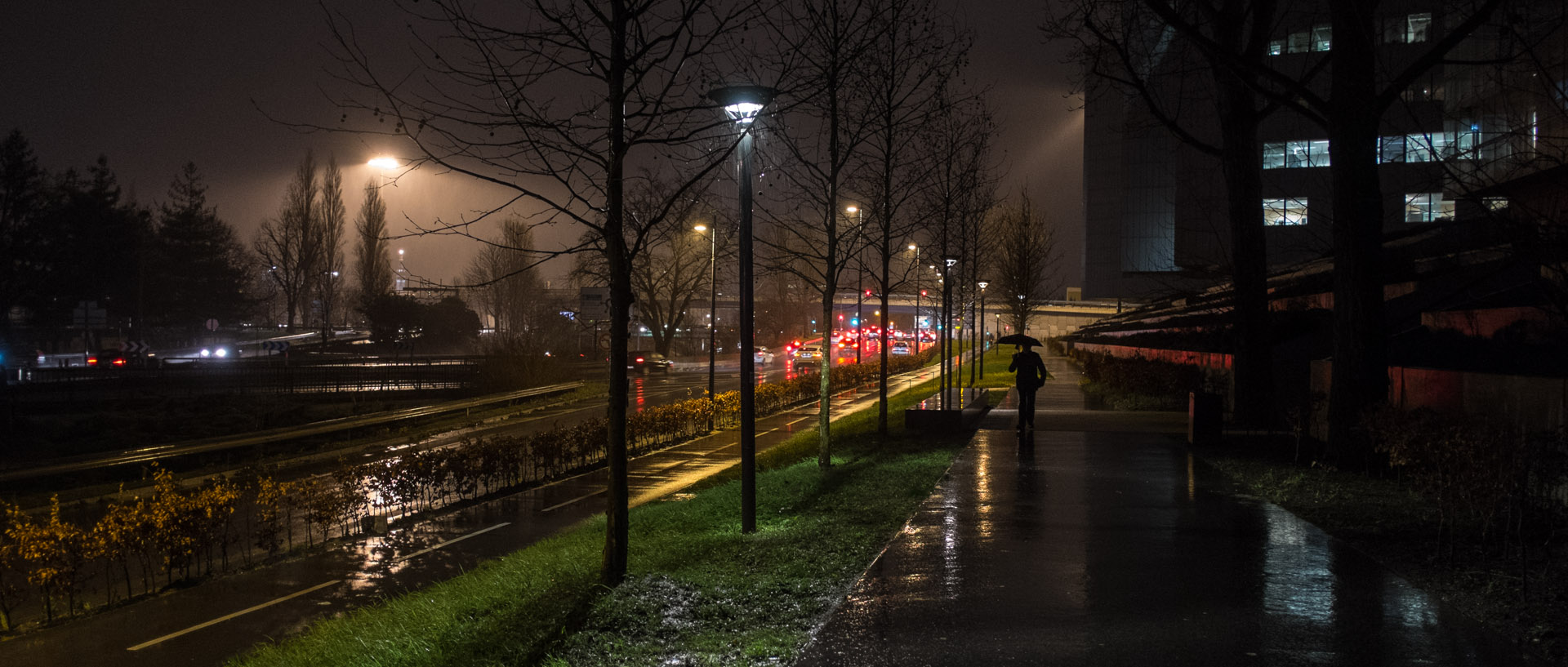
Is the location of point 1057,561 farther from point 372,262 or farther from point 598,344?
point 372,262

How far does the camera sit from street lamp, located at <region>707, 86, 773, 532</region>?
9.27 m

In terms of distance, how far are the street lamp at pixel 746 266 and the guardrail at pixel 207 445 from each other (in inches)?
508

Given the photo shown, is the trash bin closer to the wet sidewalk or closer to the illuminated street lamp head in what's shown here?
the wet sidewalk

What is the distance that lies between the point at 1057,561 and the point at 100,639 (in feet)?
26.7

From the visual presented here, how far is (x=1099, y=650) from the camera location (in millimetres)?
5660

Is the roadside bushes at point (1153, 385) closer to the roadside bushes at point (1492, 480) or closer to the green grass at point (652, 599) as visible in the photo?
the roadside bushes at point (1492, 480)

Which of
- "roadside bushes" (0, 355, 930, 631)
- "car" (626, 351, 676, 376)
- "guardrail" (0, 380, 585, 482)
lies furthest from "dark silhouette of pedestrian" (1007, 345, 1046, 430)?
"car" (626, 351, 676, 376)

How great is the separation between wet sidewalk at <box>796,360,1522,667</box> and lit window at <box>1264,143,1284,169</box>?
50487 millimetres

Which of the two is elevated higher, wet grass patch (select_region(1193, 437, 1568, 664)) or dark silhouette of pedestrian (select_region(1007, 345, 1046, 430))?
dark silhouette of pedestrian (select_region(1007, 345, 1046, 430))

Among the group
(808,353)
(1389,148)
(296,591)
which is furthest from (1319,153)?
(296,591)

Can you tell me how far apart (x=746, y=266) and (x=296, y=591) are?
5.61m

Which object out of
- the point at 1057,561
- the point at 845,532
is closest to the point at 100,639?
the point at 845,532

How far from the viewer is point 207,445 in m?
19.5

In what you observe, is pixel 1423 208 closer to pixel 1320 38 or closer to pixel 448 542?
pixel 1320 38
